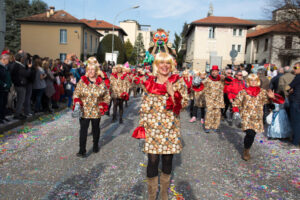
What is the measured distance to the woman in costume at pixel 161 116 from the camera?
321 centimetres

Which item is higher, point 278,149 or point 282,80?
point 282,80

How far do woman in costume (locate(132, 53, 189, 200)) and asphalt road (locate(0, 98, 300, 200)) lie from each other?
→ 252mm

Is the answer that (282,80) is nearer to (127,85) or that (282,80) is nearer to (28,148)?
(127,85)

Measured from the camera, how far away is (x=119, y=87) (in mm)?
8633

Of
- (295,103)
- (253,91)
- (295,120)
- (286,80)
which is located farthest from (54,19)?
(253,91)

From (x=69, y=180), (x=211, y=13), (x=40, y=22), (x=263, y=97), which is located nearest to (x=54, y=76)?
(x=69, y=180)

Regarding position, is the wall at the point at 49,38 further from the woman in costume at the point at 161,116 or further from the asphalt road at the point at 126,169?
the woman in costume at the point at 161,116

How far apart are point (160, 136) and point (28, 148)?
3.73 m

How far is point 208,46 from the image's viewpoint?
147 feet

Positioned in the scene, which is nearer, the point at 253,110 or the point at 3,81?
the point at 253,110

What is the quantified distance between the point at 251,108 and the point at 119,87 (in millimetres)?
4591

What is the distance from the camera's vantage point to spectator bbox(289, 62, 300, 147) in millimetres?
6626

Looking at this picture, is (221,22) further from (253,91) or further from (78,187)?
(78,187)

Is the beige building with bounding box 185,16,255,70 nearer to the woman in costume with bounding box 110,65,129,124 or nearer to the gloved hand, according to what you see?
the woman in costume with bounding box 110,65,129,124
